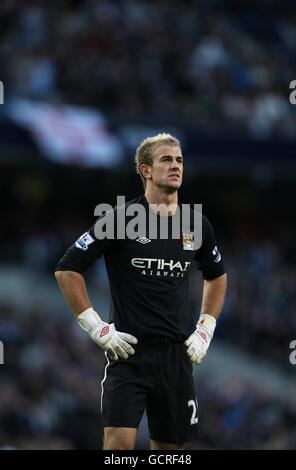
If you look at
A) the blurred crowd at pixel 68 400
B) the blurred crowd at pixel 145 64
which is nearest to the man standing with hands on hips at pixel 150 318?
the blurred crowd at pixel 68 400

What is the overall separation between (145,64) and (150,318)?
13.6m

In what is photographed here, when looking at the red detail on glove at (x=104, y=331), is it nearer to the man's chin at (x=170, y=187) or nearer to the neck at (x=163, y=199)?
the neck at (x=163, y=199)

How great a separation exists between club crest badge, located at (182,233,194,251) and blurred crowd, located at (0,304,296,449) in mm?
7088

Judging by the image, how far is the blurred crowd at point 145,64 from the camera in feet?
62.5

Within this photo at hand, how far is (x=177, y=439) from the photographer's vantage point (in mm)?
6992

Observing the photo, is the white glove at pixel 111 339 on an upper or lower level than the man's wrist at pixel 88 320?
lower

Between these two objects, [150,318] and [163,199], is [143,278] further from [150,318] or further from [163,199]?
[163,199]

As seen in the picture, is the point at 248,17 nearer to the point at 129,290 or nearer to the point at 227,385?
the point at 227,385

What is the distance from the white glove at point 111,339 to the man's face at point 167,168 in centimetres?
95

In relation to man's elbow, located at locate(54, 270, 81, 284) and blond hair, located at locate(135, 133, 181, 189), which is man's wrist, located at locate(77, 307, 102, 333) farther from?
blond hair, located at locate(135, 133, 181, 189)

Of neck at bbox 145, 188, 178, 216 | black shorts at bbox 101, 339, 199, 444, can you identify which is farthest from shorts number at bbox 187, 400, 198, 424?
neck at bbox 145, 188, 178, 216

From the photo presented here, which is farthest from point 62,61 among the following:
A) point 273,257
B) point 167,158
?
point 167,158

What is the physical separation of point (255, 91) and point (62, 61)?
3768 mm

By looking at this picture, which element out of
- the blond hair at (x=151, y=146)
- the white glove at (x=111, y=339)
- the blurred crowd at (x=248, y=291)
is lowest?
the white glove at (x=111, y=339)
